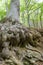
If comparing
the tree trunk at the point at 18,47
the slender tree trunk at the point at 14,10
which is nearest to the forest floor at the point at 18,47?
the tree trunk at the point at 18,47

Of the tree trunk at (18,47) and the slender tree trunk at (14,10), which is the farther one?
the slender tree trunk at (14,10)

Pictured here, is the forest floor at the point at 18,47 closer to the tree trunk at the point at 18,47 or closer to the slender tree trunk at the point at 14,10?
the tree trunk at the point at 18,47

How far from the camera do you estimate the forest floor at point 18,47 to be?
12.9 ft

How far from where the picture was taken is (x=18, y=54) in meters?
4.27

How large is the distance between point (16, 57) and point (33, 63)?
53 cm

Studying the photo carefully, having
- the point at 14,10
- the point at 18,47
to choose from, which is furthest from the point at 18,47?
the point at 14,10

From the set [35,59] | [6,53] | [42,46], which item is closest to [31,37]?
[42,46]

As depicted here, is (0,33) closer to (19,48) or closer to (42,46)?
(19,48)

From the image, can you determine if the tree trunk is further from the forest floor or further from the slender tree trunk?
the slender tree trunk

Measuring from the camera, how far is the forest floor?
394cm

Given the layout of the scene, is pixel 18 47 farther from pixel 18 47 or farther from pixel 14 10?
pixel 14 10

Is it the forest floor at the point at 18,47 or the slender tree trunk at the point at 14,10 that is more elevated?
the slender tree trunk at the point at 14,10

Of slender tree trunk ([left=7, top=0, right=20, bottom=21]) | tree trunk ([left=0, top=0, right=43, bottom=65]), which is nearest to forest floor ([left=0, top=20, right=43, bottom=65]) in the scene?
tree trunk ([left=0, top=0, right=43, bottom=65])

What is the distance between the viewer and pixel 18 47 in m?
4.64
